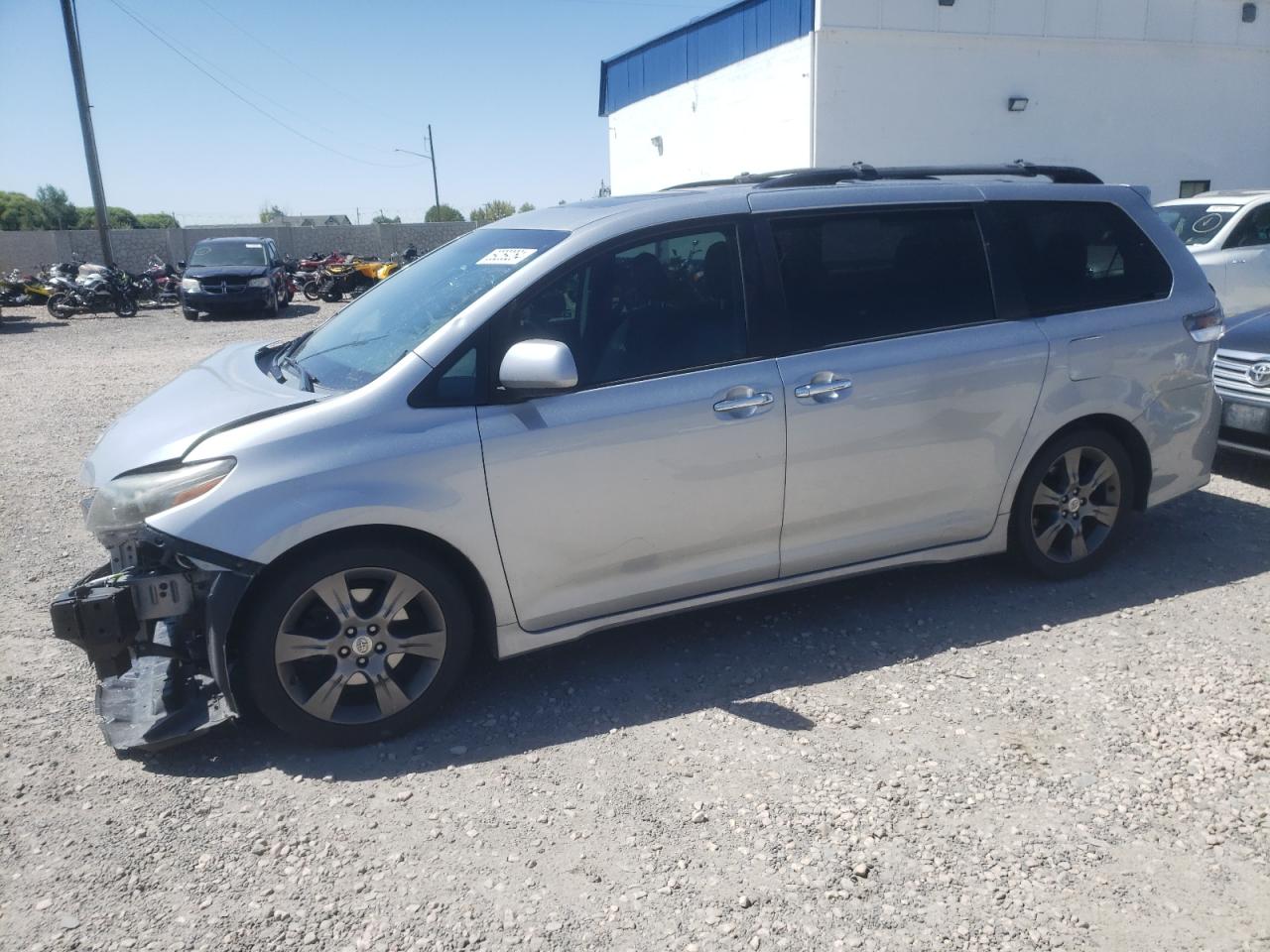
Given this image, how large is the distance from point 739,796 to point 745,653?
1046mm

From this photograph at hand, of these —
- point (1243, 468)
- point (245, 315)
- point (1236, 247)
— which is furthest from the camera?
point (245, 315)

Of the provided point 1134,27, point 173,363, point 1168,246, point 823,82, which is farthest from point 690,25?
point 1168,246

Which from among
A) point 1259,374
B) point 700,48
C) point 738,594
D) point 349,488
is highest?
point 700,48

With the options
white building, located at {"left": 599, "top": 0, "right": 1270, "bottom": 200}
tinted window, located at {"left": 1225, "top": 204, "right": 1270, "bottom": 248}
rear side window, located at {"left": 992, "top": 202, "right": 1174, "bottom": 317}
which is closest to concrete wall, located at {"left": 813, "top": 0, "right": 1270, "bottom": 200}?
white building, located at {"left": 599, "top": 0, "right": 1270, "bottom": 200}

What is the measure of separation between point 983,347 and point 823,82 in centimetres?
1464

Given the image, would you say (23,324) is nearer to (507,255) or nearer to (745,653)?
(507,255)

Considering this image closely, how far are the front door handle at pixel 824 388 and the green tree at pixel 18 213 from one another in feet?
209

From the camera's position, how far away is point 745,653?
4.20 metres

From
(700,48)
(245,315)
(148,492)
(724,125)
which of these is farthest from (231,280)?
(148,492)

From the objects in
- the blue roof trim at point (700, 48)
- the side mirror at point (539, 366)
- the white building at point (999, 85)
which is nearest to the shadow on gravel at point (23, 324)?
the blue roof trim at point (700, 48)

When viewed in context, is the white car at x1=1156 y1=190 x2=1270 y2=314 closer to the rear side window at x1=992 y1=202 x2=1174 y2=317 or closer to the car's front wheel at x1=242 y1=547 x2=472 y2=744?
the rear side window at x1=992 y1=202 x2=1174 y2=317

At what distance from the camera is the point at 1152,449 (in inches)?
189

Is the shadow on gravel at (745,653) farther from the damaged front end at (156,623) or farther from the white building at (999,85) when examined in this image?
the white building at (999,85)

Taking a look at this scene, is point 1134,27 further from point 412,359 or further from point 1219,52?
point 412,359
